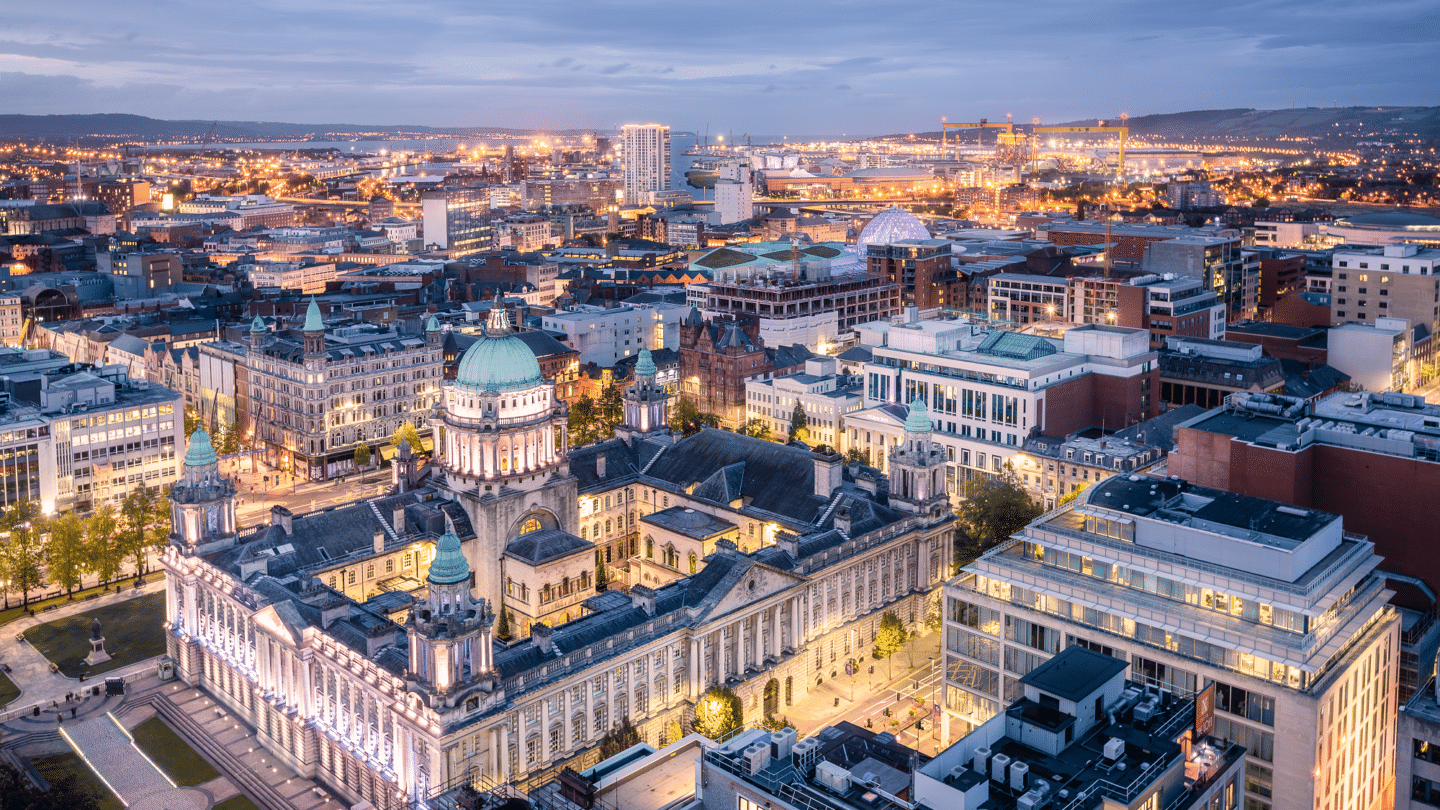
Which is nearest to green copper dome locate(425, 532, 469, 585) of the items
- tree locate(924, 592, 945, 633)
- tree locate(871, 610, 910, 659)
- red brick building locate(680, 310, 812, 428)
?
tree locate(871, 610, 910, 659)

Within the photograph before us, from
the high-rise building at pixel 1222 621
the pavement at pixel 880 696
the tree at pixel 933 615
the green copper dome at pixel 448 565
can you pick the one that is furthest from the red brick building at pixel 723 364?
the green copper dome at pixel 448 565

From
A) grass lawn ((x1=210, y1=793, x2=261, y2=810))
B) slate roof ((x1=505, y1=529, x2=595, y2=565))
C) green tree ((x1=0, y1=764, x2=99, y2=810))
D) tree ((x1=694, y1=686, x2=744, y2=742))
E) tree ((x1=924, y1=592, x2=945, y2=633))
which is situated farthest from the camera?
tree ((x1=924, y1=592, x2=945, y2=633))

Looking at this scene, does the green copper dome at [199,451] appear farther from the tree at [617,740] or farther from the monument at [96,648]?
the tree at [617,740]

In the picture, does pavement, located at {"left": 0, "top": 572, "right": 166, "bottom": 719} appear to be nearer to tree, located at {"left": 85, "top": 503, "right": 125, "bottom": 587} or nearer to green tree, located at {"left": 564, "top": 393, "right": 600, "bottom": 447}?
tree, located at {"left": 85, "top": 503, "right": 125, "bottom": 587}

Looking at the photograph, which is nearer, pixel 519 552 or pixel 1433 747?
pixel 1433 747

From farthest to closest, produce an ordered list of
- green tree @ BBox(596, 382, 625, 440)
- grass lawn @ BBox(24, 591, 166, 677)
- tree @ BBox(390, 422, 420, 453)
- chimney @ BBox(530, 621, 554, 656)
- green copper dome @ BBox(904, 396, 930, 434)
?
green tree @ BBox(596, 382, 625, 440)
tree @ BBox(390, 422, 420, 453)
green copper dome @ BBox(904, 396, 930, 434)
grass lawn @ BBox(24, 591, 166, 677)
chimney @ BBox(530, 621, 554, 656)

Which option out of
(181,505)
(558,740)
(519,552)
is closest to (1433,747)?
(558,740)

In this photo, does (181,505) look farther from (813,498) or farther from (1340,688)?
(1340,688)
